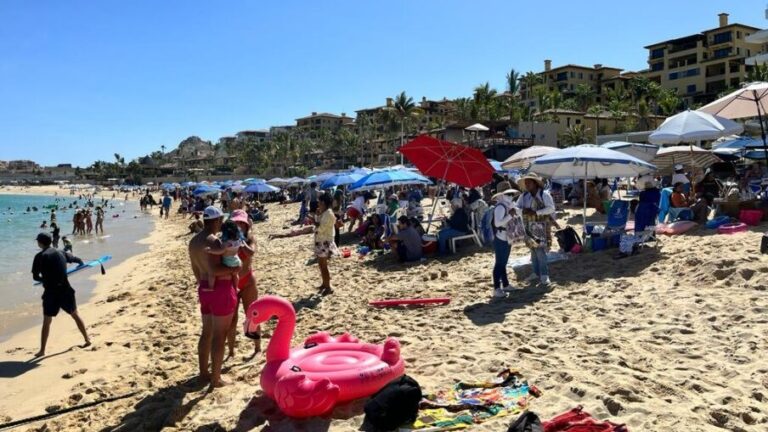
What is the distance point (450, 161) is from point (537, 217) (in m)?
3.36

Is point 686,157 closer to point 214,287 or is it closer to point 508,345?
point 508,345

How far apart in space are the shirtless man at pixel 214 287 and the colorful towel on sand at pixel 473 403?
1768 millimetres

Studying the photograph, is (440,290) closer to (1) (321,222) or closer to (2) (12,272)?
(1) (321,222)

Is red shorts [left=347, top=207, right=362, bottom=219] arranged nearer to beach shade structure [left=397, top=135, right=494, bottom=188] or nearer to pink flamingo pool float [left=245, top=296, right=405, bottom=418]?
beach shade structure [left=397, top=135, right=494, bottom=188]

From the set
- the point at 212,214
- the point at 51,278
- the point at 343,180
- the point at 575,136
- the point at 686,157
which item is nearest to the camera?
the point at 212,214

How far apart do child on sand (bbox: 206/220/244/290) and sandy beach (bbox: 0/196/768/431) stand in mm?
1064

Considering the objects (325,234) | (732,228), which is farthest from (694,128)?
(325,234)

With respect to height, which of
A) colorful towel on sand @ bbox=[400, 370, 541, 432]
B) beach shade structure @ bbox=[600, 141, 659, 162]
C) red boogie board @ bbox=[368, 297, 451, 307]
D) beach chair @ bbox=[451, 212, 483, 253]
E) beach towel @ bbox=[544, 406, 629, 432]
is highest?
beach shade structure @ bbox=[600, 141, 659, 162]

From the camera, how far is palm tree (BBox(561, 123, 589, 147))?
49.0 meters

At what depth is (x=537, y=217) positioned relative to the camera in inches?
276

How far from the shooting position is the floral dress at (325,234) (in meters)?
7.48

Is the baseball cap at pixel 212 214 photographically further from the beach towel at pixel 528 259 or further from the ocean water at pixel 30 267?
the ocean water at pixel 30 267

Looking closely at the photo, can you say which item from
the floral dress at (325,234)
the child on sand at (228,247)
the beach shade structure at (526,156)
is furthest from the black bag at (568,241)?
the child on sand at (228,247)

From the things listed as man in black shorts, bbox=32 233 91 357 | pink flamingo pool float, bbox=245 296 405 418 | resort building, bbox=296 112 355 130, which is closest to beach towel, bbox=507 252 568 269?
pink flamingo pool float, bbox=245 296 405 418
